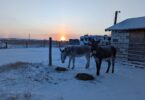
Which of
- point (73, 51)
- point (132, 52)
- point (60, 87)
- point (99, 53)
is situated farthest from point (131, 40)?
point (60, 87)

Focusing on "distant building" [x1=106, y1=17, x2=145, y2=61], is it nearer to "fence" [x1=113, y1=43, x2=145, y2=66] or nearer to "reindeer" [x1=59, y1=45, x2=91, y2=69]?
"fence" [x1=113, y1=43, x2=145, y2=66]

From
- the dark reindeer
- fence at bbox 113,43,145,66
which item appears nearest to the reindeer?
the dark reindeer

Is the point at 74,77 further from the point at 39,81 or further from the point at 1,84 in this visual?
the point at 1,84

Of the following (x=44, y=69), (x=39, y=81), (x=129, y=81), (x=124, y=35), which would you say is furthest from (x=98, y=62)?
(x=124, y=35)

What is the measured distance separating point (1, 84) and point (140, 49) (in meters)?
12.5

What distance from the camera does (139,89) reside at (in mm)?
11078

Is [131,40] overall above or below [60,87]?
above

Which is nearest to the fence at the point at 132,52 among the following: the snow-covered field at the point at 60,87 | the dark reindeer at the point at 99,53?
the dark reindeer at the point at 99,53

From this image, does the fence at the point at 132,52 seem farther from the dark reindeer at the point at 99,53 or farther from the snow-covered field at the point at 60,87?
the snow-covered field at the point at 60,87

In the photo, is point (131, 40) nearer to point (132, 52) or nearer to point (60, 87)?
point (132, 52)

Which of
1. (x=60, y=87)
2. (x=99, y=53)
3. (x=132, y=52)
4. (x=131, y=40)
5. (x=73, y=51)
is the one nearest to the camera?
(x=60, y=87)

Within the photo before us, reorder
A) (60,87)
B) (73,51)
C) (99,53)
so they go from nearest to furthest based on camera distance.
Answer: (60,87)
(99,53)
(73,51)

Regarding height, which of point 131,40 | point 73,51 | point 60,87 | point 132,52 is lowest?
point 60,87

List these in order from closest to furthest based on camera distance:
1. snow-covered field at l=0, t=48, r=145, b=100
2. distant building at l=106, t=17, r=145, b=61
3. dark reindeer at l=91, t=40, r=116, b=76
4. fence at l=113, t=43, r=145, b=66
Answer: snow-covered field at l=0, t=48, r=145, b=100, dark reindeer at l=91, t=40, r=116, b=76, fence at l=113, t=43, r=145, b=66, distant building at l=106, t=17, r=145, b=61
